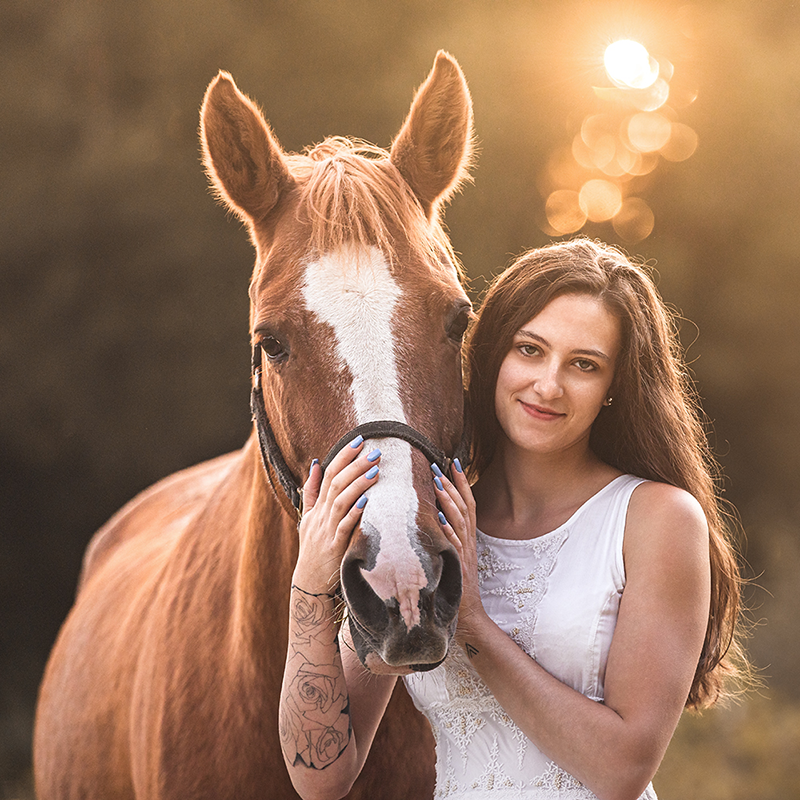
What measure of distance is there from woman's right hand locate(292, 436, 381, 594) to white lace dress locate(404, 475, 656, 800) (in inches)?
14.3

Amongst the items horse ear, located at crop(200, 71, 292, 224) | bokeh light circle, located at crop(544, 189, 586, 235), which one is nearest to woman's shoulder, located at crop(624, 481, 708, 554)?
horse ear, located at crop(200, 71, 292, 224)

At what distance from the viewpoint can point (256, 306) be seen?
1646mm

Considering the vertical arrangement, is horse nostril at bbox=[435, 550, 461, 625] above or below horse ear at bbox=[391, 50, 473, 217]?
below

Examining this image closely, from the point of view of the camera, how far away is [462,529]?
1328 millimetres

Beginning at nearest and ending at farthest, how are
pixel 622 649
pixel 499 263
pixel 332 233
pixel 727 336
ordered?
pixel 622 649
pixel 332 233
pixel 499 263
pixel 727 336

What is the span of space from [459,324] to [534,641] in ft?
2.03

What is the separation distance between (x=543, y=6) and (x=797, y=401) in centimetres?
421

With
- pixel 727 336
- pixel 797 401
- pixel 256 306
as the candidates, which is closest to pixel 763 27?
pixel 727 336

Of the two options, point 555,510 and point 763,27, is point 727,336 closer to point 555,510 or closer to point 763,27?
point 763,27

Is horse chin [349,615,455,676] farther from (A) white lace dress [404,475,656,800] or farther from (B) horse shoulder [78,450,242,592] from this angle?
(B) horse shoulder [78,450,242,592]

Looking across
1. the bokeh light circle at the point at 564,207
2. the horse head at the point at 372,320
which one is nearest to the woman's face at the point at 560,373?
the horse head at the point at 372,320

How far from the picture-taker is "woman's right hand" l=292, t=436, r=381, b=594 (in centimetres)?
123

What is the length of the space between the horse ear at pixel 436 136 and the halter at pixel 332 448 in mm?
564

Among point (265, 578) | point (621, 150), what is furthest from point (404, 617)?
point (621, 150)
